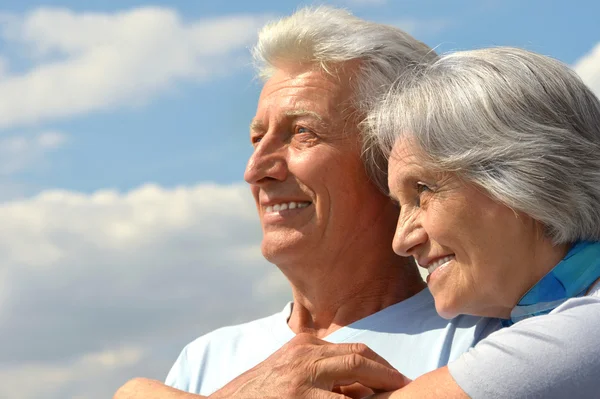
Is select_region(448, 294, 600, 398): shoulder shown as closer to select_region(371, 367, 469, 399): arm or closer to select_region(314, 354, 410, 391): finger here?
select_region(371, 367, 469, 399): arm

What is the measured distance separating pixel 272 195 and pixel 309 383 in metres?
1.07

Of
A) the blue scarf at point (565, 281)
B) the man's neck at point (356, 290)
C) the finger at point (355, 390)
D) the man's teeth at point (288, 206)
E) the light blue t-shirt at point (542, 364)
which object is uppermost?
the man's teeth at point (288, 206)

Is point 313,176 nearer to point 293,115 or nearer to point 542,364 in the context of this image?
point 293,115

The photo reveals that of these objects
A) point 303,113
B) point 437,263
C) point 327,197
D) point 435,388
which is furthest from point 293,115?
point 435,388

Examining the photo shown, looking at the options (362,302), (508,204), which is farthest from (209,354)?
(508,204)

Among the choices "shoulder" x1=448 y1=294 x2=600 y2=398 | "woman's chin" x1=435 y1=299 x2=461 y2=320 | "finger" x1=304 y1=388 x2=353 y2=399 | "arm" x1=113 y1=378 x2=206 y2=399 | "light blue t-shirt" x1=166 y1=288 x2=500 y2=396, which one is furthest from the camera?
"light blue t-shirt" x1=166 y1=288 x2=500 y2=396

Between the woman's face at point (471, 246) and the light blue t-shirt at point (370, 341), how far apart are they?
0.30 m

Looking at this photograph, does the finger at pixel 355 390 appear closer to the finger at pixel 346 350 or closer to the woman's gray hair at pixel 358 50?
the finger at pixel 346 350

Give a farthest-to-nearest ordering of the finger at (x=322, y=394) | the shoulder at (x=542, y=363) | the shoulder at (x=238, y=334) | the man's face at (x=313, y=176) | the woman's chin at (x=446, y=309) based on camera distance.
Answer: the shoulder at (x=238, y=334)
the man's face at (x=313, y=176)
the woman's chin at (x=446, y=309)
the finger at (x=322, y=394)
the shoulder at (x=542, y=363)

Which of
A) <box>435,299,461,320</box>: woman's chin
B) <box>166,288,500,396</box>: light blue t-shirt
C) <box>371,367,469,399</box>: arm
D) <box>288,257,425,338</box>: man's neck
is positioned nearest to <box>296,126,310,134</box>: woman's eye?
<box>288,257,425,338</box>: man's neck

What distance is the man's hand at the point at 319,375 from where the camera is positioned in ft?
7.72

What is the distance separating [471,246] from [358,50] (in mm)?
1133

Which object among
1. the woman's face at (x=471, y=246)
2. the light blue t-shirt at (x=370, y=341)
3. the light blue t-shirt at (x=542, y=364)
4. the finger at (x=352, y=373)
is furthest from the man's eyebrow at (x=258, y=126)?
the light blue t-shirt at (x=542, y=364)

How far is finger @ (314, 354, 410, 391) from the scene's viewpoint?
2352 millimetres
